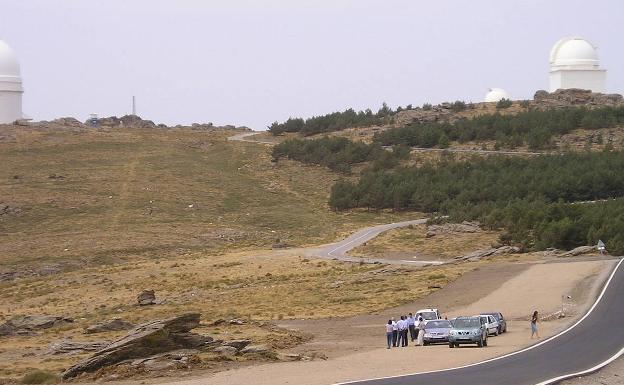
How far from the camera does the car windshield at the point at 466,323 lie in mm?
34406

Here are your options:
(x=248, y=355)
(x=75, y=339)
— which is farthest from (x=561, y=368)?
(x=75, y=339)

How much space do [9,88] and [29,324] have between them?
8228 centimetres

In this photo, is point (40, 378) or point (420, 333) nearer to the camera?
point (40, 378)

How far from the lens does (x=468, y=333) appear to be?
3394 cm

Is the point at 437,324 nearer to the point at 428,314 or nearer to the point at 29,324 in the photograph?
the point at 428,314

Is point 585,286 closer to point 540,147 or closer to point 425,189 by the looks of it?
point 425,189

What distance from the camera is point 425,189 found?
89.7 meters

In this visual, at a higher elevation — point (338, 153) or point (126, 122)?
point (126, 122)

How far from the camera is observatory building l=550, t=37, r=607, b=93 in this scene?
121812 millimetres

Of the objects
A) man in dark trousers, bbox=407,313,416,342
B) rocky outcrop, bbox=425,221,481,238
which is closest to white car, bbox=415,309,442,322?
man in dark trousers, bbox=407,313,416,342

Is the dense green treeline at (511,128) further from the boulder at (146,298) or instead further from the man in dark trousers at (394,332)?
the man in dark trousers at (394,332)

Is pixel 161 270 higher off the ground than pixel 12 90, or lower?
lower

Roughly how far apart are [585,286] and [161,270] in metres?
25.8

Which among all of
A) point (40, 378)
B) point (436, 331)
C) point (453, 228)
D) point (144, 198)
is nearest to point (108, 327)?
point (436, 331)
